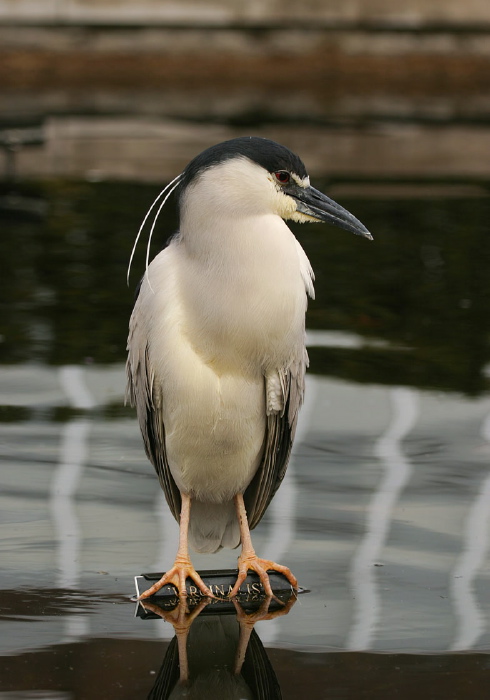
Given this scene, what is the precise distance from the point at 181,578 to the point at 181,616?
0.17 m

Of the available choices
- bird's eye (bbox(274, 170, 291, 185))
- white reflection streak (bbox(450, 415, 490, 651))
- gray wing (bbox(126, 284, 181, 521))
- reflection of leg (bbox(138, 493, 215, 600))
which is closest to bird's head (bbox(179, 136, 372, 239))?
bird's eye (bbox(274, 170, 291, 185))

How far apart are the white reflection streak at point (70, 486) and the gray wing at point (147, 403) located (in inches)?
18.0

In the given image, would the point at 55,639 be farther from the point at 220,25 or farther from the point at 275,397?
the point at 220,25

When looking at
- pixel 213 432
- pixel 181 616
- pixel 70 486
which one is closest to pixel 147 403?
pixel 213 432

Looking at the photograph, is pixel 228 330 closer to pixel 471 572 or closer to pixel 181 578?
pixel 181 578

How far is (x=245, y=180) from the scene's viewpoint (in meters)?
4.63

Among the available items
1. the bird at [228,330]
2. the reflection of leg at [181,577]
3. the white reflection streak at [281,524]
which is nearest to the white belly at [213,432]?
the bird at [228,330]

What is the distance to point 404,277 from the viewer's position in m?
10.3

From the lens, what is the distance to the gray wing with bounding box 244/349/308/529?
4.91 m

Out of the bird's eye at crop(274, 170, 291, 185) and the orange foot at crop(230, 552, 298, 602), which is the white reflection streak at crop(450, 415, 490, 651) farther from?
the bird's eye at crop(274, 170, 291, 185)

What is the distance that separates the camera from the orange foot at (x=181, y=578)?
4836mm

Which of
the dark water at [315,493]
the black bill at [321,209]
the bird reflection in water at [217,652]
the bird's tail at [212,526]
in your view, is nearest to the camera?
the bird reflection in water at [217,652]

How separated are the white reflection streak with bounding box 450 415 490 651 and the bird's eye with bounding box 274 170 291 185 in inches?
63.8

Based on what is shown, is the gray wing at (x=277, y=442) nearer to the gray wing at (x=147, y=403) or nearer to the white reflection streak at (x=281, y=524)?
the white reflection streak at (x=281, y=524)
